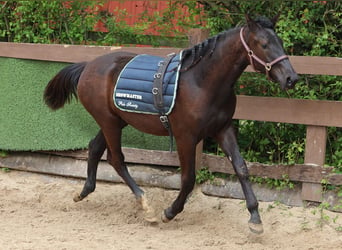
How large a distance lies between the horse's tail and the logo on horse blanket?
28.5 inches

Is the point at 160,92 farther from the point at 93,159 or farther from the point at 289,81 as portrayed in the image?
the point at 93,159

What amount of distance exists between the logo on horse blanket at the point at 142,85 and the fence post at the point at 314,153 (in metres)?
1.46

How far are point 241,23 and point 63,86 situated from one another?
6.37ft

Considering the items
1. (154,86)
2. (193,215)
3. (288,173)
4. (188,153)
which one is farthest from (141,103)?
(288,173)

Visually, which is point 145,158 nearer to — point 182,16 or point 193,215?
point 193,215

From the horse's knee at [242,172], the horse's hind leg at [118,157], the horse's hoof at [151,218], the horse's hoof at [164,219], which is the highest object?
the horse's knee at [242,172]

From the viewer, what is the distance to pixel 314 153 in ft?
18.2

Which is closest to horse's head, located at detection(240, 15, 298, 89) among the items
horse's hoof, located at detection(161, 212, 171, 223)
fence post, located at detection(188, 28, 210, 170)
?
fence post, located at detection(188, 28, 210, 170)

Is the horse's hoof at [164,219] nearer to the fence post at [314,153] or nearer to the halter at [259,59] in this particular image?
the fence post at [314,153]

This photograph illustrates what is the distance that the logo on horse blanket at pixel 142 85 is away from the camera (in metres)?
5.04

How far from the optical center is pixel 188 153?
497 centimetres

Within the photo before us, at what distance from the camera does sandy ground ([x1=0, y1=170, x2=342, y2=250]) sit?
15.7ft

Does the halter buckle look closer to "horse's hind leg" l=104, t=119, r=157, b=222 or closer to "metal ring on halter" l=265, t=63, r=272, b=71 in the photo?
"horse's hind leg" l=104, t=119, r=157, b=222

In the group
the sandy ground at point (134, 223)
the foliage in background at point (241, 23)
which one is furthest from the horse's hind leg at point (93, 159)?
the foliage in background at point (241, 23)
